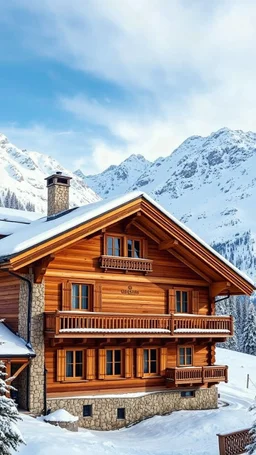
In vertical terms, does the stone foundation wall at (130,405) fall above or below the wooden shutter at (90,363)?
below

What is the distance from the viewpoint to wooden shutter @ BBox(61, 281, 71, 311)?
Result: 22.7 metres

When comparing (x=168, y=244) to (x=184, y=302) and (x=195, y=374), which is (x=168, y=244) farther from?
(x=195, y=374)

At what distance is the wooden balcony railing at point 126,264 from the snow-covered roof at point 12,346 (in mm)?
4381

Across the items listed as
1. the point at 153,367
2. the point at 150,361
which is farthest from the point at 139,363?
the point at 153,367

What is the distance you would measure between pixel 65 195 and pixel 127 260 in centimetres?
499

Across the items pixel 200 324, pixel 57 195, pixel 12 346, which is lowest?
pixel 12 346

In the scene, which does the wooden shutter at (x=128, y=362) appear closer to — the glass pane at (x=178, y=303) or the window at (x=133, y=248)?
the glass pane at (x=178, y=303)

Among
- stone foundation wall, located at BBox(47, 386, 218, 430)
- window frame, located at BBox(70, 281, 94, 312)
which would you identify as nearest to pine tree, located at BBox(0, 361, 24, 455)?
stone foundation wall, located at BBox(47, 386, 218, 430)

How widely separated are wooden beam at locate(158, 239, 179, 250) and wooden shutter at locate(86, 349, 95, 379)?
5270 millimetres

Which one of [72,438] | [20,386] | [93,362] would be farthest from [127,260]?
[72,438]

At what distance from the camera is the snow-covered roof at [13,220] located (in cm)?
2675

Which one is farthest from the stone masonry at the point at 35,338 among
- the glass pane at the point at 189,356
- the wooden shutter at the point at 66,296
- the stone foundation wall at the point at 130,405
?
the glass pane at the point at 189,356

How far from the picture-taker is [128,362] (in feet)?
79.8

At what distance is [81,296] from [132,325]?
89.8 inches
